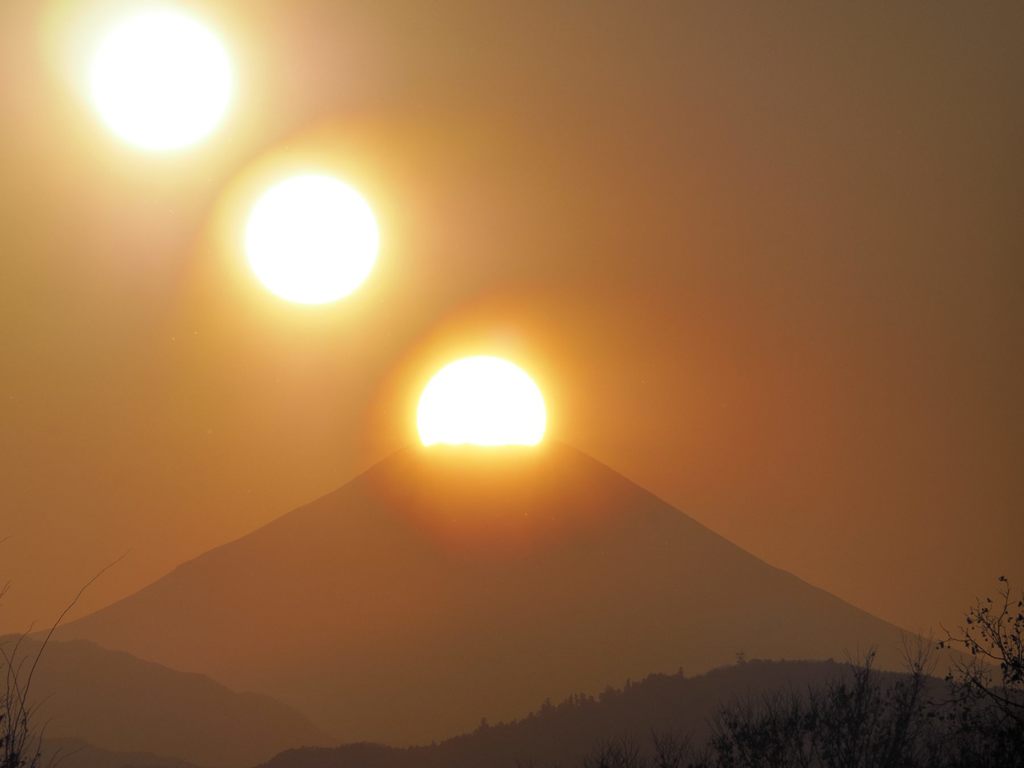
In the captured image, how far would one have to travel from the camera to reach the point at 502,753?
169375 mm

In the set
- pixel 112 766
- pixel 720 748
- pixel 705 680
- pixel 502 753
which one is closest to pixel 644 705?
pixel 705 680

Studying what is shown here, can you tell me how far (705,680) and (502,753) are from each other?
39.9 metres

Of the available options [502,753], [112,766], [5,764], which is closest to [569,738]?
[502,753]

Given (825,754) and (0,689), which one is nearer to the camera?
(825,754)

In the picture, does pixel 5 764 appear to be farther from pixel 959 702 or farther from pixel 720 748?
pixel 720 748

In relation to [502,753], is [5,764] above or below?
above

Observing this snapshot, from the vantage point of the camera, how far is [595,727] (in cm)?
17662

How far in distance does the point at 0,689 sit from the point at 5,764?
18700cm

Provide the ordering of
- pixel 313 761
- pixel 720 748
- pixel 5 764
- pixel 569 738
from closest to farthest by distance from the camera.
A: pixel 5 764 < pixel 720 748 < pixel 313 761 < pixel 569 738

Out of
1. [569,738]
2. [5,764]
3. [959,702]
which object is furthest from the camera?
[569,738]

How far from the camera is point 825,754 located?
38000 millimetres

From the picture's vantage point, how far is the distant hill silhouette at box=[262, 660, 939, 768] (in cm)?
15938

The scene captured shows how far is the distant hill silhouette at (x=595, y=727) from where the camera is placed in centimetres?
15938

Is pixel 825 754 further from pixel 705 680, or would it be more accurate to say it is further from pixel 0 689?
pixel 0 689
